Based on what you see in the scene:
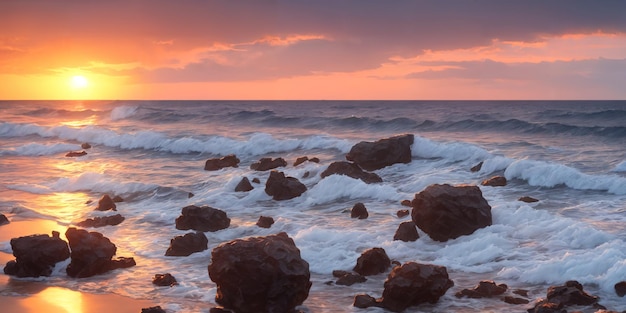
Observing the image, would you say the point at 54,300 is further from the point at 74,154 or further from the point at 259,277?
the point at 74,154

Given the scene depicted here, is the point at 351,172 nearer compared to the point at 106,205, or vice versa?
the point at 106,205

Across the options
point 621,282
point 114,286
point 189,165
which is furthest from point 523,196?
point 189,165

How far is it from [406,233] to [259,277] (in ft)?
21.5

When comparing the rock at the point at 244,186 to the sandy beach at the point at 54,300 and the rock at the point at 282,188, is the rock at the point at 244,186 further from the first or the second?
the sandy beach at the point at 54,300

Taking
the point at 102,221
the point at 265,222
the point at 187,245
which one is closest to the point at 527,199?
the point at 265,222

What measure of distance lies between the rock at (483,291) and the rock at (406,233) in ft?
14.0

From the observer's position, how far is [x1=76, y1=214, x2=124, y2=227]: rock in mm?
21188

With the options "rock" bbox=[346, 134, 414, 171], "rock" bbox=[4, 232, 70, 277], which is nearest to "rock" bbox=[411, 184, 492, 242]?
"rock" bbox=[4, 232, 70, 277]

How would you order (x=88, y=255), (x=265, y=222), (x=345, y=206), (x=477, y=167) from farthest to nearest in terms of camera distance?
(x=477, y=167), (x=345, y=206), (x=265, y=222), (x=88, y=255)

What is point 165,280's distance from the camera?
47.3ft

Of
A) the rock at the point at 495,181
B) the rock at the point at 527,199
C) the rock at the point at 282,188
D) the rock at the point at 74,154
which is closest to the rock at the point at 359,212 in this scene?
the rock at the point at 282,188

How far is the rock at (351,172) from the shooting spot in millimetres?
26781

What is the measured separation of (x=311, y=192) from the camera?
24859 mm

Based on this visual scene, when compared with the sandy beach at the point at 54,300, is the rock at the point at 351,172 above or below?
above
